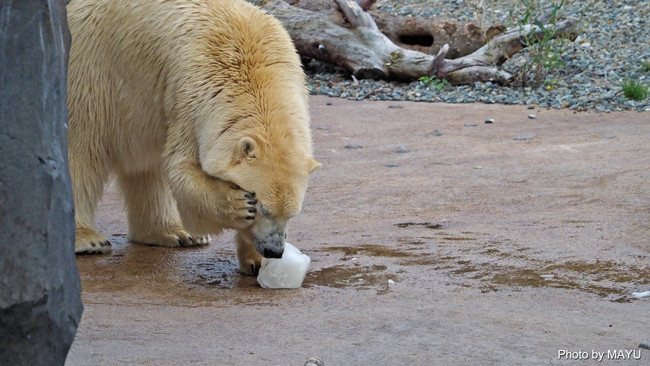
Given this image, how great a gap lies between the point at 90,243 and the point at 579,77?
769 centimetres

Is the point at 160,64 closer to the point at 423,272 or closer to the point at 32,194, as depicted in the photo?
the point at 423,272

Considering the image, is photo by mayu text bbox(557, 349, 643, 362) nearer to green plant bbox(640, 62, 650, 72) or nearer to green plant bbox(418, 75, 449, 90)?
green plant bbox(418, 75, 449, 90)

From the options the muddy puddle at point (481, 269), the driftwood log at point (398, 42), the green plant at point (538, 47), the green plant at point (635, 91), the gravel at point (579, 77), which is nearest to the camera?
the muddy puddle at point (481, 269)

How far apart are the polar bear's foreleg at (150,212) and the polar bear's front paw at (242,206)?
57.5 inches

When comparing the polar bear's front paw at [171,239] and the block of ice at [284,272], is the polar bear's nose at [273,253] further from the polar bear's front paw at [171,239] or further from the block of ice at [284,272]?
the polar bear's front paw at [171,239]

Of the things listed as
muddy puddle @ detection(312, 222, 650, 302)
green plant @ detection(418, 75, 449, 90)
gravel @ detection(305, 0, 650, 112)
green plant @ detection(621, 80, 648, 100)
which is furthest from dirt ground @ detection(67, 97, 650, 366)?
green plant @ detection(418, 75, 449, 90)

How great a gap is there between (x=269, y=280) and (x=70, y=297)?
2.12 metres

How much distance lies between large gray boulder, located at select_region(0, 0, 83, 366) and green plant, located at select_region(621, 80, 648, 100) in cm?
864

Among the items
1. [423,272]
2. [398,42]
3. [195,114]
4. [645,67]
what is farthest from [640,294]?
[398,42]

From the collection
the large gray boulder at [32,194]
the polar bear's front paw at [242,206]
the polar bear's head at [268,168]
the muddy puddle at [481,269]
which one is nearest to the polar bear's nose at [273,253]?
the polar bear's head at [268,168]

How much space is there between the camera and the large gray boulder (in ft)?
7.09

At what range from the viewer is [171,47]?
4621 mm

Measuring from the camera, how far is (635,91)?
987 cm

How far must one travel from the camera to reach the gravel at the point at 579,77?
33.6ft
